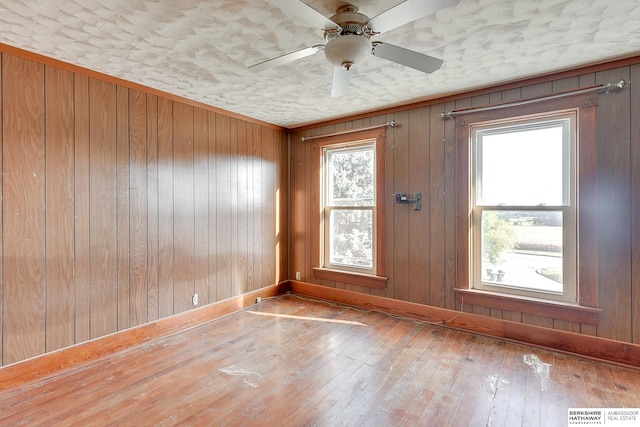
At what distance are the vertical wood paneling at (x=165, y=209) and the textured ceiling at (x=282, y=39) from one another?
0.30 meters

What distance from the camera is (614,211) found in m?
2.54

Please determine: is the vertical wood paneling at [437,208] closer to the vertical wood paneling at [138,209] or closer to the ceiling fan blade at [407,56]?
the ceiling fan blade at [407,56]

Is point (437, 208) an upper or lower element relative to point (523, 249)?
upper

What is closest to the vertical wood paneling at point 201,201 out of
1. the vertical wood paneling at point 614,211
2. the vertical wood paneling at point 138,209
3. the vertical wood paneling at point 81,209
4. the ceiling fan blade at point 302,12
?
the vertical wood paneling at point 138,209

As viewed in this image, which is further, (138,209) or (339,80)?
(138,209)

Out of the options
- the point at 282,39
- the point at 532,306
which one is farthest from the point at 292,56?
the point at 532,306

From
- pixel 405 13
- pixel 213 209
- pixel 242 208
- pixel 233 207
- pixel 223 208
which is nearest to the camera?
pixel 405 13

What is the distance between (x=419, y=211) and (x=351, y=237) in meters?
1.01

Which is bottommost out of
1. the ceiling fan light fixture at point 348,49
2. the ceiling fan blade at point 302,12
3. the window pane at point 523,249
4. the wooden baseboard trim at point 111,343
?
the wooden baseboard trim at point 111,343

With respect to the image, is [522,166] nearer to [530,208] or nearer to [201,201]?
[530,208]

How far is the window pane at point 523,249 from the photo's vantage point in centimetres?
285

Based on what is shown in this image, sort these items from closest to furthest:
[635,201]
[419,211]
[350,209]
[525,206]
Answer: [635,201] → [525,206] → [419,211] → [350,209]

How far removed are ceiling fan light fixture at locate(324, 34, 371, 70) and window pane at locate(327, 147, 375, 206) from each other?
86.2 inches

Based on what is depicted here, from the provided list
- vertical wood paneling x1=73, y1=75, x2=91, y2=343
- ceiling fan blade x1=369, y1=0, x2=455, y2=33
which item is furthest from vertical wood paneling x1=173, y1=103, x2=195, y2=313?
ceiling fan blade x1=369, y1=0, x2=455, y2=33
